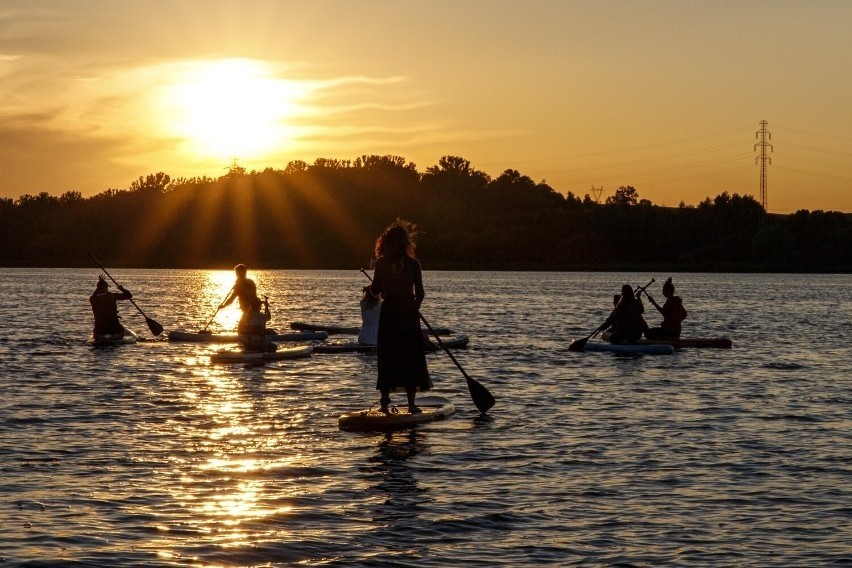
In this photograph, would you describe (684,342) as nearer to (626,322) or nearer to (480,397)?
(626,322)

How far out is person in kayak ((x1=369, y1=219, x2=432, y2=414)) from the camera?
15.7m

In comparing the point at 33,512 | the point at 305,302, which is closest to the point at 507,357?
the point at 33,512

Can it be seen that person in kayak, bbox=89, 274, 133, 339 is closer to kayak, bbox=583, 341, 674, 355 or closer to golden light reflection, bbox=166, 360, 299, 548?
golden light reflection, bbox=166, 360, 299, 548

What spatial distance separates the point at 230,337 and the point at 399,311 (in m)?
Result: 17.8

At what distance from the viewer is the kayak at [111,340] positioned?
31.8 meters

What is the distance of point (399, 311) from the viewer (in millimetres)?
15914

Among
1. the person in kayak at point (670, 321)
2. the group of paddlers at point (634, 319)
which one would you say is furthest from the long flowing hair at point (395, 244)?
the person in kayak at point (670, 321)

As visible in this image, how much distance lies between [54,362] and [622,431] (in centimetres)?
1522

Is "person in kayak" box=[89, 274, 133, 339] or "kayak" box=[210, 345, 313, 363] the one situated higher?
"person in kayak" box=[89, 274, 133, 339]

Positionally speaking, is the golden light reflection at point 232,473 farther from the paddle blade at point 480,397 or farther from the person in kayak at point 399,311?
the paddle blade at point 480,397

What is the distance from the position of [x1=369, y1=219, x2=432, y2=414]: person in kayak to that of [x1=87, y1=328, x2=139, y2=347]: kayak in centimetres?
1726

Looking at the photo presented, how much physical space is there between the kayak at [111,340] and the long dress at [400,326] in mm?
17219

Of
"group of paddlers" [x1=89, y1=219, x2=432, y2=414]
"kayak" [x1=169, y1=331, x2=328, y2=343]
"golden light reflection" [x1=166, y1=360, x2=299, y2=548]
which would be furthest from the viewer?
"kayak" [x1=169, y1=331, x2=328, y2=343]

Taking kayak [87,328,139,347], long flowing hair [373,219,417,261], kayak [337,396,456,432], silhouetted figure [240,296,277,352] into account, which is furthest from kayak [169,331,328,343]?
long flowing hair [373,219,417,261]
